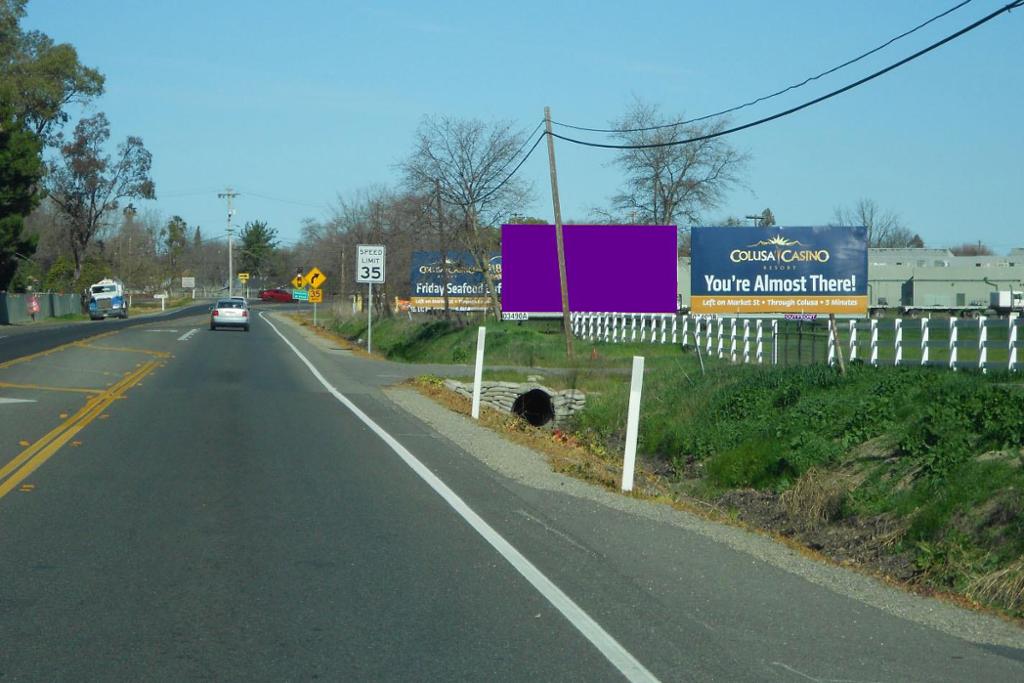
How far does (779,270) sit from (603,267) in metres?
6.98

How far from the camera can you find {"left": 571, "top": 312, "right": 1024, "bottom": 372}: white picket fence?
22.5 meters

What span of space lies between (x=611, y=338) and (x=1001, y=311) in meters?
22.4

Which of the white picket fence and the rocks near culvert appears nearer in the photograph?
the white picket fence

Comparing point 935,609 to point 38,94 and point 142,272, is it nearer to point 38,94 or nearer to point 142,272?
point 38,94

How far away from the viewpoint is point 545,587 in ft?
25.3

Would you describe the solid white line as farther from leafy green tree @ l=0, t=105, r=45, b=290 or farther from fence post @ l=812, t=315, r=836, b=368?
leafy green tree @ l=0, t=105, r=45, b=290

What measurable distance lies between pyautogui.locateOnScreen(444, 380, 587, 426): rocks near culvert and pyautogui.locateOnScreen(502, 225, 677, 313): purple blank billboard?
16592 millimetres

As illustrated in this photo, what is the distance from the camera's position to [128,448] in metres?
14.1

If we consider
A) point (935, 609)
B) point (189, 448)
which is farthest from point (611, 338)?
point (935, 609)

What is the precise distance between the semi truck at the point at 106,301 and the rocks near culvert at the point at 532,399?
60.8m

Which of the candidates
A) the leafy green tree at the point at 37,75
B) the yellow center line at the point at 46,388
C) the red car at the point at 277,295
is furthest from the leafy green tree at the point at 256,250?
→ the yellow center line at the point at 46,388

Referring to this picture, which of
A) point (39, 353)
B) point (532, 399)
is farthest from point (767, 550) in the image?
point (39, 353)

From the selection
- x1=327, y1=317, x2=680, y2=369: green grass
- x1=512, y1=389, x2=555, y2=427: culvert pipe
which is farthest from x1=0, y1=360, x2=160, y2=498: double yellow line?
x1=327, y1=317, x2=680, y2=369: green grass

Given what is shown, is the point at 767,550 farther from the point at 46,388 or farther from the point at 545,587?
the point at 46,388
